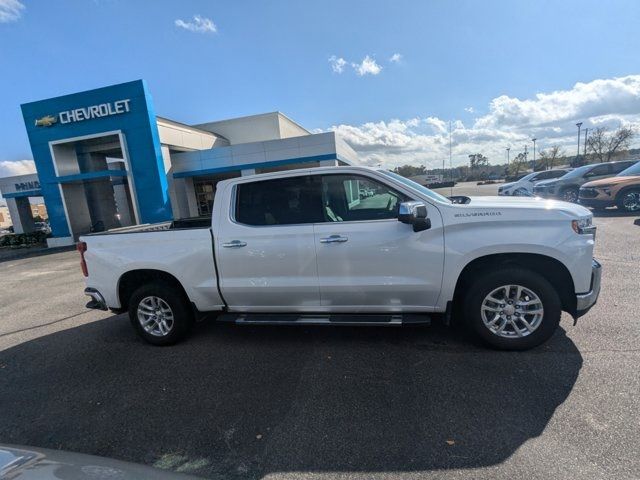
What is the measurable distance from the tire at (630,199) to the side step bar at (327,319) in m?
12.3

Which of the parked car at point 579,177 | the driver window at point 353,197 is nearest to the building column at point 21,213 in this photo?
the driver window at point 353,197

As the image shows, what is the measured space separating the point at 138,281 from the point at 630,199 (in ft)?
48.5

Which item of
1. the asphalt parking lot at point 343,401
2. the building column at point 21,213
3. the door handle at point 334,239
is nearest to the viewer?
the asphalt parking lot at point 343,401

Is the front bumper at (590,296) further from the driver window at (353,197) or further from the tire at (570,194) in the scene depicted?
the tire at (570,194)

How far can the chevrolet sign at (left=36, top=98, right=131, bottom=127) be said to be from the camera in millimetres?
18094

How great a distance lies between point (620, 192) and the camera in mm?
11969

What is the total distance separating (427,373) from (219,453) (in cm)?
196

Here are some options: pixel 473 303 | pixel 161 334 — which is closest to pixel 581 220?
pixel 473 303

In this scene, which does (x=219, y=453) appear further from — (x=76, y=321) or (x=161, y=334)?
(x=76, y=321)

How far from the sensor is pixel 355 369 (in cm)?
361

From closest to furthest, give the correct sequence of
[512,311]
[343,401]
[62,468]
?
[62,468]
[343,401]
[512,311]

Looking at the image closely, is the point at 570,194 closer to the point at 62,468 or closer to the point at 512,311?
the point at 512,311

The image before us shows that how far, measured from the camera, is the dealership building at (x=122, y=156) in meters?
18.3

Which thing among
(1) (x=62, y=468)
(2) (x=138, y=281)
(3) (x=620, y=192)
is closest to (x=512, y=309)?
(1) (x=62, y=468)
